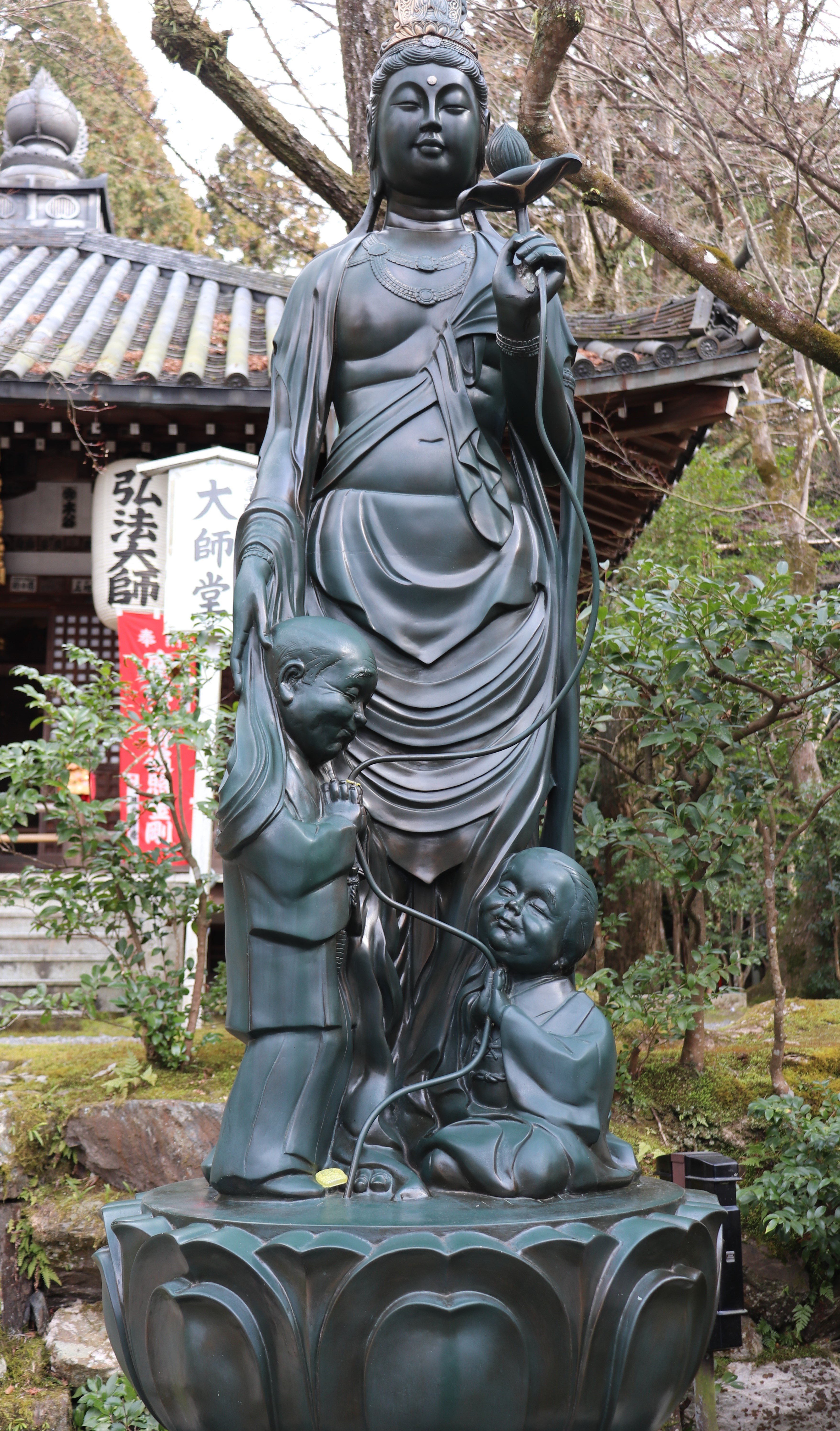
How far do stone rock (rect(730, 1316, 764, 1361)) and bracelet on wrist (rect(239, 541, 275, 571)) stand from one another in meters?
3.69

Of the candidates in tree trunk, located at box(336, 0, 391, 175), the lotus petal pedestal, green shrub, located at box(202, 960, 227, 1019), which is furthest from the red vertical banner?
the lotus petal pedestal

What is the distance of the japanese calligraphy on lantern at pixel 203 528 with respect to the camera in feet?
23.3

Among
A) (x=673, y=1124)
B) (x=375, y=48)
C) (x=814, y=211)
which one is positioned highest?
(x=814, y=211)

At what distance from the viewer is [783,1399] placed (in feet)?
14.6

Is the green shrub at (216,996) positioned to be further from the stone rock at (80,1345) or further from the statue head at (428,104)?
the statue head at (428,104)

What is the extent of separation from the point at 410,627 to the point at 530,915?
0.68 m

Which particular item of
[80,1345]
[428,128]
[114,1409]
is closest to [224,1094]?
[80,1345]

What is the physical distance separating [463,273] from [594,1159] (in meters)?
2.02

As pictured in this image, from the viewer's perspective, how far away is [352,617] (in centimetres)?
275

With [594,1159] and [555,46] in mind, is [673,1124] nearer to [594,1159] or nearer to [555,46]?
[594,1159]

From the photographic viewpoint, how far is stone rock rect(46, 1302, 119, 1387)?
455 cm

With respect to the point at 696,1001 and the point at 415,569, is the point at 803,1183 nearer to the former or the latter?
the point at 696,1001

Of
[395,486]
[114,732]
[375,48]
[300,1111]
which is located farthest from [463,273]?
[375,48]

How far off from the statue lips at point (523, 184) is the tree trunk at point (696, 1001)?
3372 mm
